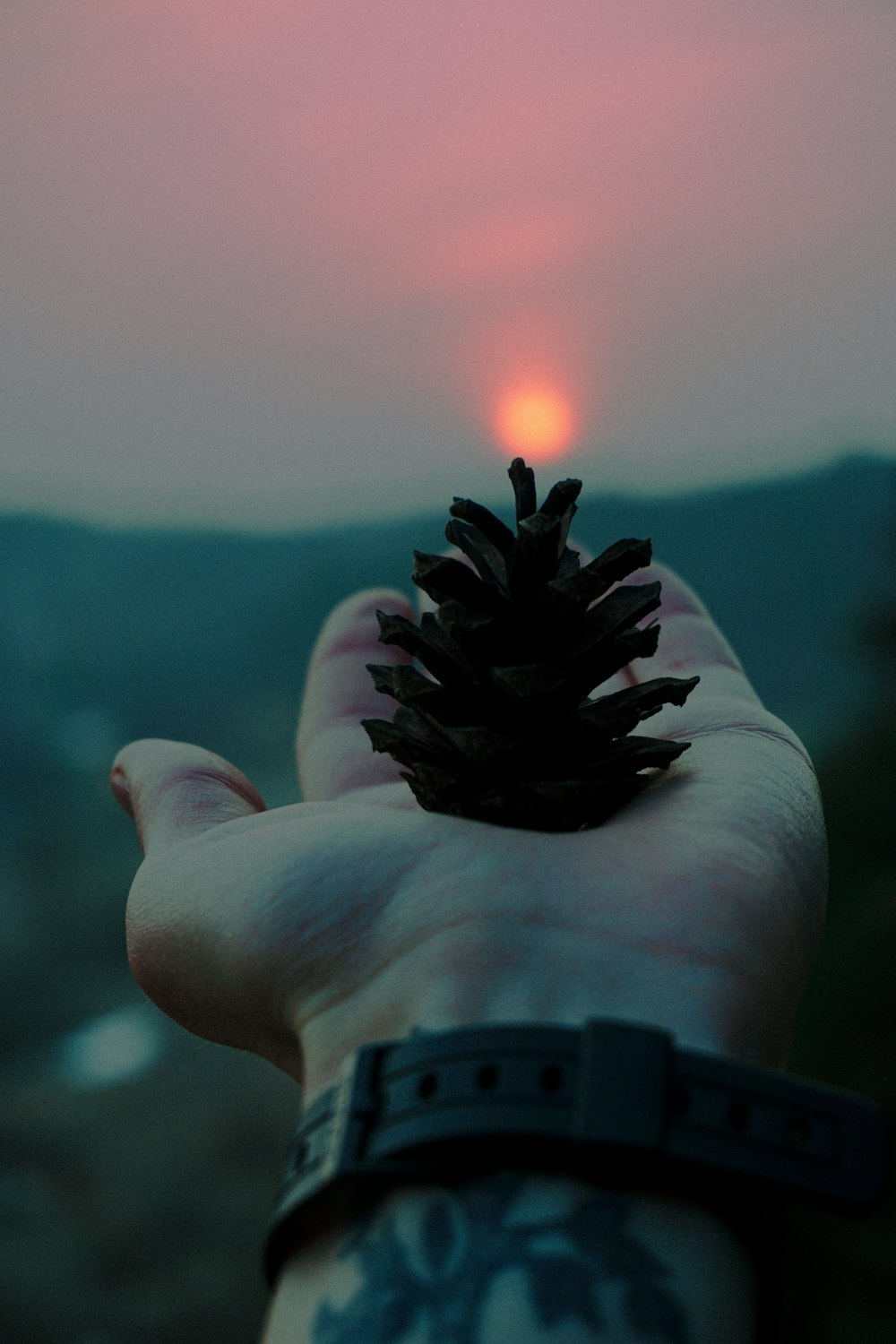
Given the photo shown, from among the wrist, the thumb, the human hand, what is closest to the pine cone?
the human hand

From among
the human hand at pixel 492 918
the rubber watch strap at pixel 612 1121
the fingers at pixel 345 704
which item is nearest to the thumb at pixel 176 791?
the human hand at pixel 492 918

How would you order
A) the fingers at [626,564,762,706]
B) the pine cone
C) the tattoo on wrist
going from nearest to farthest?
1. the tattoo on wrist
2. the pine cone
3. the fingers at [626,564,762,706]

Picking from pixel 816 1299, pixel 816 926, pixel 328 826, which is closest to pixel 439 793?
pixel 328 826

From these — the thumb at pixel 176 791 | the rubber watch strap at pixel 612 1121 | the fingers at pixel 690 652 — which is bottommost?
the rubber watch strap at pixel 612 1121

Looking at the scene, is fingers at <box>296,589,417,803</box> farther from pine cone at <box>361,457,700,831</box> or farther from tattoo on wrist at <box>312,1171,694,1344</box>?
tattoo on wrist at <box>312,1171,694,1344</box>

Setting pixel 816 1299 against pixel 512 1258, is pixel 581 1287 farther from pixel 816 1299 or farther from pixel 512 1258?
pixel 816 1299

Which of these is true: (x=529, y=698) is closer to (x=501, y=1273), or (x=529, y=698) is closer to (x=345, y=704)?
(x=501, y=1273)

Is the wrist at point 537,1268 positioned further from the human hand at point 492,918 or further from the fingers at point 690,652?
the fingers at point 690,652
